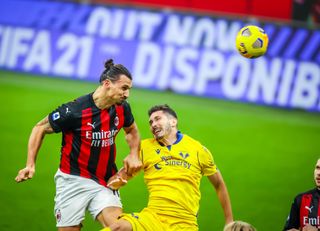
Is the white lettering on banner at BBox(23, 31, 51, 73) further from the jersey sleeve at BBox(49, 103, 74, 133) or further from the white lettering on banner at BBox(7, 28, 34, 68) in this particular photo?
the jersey sleeve at BBox(49, 103, 74, 133)

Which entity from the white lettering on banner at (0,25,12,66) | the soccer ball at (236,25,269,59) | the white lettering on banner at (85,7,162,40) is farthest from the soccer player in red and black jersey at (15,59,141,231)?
the white lettering on banner at (0,25,12,66)

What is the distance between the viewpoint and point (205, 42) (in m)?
16.7

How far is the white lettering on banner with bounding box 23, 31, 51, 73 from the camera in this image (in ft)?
57.2

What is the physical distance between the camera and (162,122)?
7.36 meters

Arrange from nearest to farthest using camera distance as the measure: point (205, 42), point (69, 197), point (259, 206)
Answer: point (69, 197), point (259, 206), point (205, 42)

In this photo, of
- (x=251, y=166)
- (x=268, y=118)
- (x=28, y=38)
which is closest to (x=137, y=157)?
(x=251, y=166)

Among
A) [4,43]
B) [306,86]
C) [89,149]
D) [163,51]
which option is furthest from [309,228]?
[4,43]

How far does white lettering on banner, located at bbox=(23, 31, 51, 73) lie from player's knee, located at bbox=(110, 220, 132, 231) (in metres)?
11.4

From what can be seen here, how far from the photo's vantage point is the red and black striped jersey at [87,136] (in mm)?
7047

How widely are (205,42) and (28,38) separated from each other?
4.71 meters

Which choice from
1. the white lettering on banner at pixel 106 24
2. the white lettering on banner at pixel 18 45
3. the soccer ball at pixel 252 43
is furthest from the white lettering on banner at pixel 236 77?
the soccer ball at pixel 252 43

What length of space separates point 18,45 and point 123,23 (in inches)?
112

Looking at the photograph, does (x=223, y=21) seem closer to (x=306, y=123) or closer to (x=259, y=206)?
(x=306, y=123)

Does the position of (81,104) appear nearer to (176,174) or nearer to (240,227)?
(176,174)
